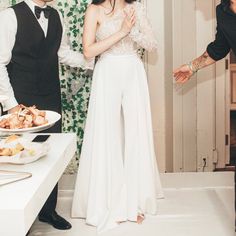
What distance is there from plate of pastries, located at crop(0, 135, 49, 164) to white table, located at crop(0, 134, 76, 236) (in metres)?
0.03

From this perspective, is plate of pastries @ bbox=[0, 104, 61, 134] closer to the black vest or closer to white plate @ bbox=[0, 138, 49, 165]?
white plate @ bbox=[0, 138, 49, 165]

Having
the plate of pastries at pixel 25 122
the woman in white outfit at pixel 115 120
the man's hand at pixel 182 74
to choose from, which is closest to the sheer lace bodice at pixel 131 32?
the woman in white outfit at pixel 115 120

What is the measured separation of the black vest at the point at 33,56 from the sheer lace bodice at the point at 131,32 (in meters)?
0.29

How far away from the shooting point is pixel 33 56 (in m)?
2.54

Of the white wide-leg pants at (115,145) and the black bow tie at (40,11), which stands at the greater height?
the black bow tie at (40,11)

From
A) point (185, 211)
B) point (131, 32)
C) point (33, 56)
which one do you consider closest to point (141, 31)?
point (131, 32)

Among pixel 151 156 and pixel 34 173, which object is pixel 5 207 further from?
pixel 151 156

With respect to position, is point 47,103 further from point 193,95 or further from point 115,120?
point 193,95

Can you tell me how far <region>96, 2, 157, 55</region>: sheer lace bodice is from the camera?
2670 millimetres

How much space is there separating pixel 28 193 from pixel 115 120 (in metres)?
1.55

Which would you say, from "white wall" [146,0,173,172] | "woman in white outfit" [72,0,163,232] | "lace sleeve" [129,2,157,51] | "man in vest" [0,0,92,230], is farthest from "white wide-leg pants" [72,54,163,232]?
"white wall" [146,0,173,172]

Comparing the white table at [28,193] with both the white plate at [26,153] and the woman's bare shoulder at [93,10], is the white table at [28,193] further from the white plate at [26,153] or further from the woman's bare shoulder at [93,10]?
the woman's bare shoulder at [93,10]

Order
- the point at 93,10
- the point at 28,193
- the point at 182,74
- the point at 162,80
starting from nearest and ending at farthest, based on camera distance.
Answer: the point at 28,193 < the point at 93,10 < the point at 182,74 < the point at 162,80

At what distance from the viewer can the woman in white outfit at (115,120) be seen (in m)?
2.69
